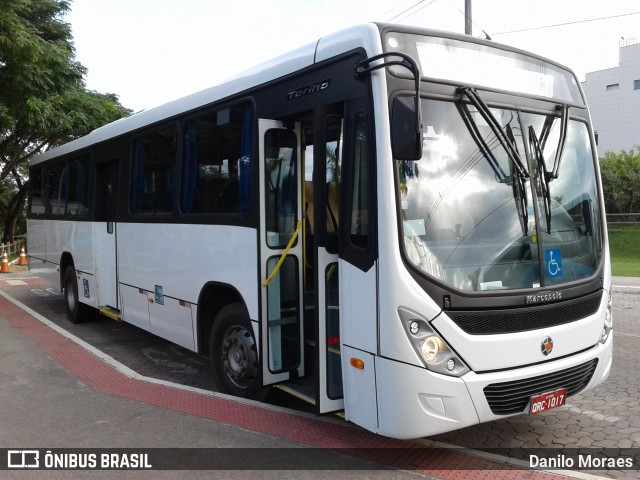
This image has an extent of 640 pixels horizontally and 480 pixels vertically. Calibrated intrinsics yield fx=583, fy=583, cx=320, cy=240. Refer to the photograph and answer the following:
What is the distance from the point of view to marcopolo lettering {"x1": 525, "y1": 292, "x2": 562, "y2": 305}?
4.03 m

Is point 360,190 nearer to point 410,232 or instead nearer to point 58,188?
point 410,232

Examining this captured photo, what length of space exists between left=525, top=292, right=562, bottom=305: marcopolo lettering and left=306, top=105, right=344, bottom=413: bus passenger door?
134 centimetres

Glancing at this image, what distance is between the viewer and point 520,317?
399cm

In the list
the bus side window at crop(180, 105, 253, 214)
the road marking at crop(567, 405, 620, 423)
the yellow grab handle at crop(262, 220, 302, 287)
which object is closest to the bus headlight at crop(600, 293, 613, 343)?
the road marking at crop(567, 405, 620, 423)

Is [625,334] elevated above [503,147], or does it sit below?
below

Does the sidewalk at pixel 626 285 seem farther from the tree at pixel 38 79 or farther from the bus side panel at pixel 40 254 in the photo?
the tree at pixel 38 79

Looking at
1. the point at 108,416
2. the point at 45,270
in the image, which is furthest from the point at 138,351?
the point at 45,270

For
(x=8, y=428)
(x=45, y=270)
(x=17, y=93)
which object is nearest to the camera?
(x=8, y=428)

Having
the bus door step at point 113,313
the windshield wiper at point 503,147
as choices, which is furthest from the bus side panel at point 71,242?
the windshield wiper at point 503,147

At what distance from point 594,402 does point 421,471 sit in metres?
2.46

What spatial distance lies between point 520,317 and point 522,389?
49cm

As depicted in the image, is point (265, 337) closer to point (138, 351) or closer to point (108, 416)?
point (108, 416)

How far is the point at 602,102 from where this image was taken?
53.2 meters

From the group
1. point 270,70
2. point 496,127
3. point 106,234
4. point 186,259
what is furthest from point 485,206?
point 106,234
